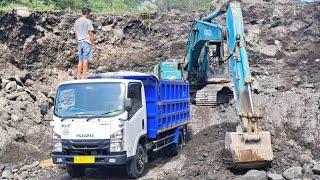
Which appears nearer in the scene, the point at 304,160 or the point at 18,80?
the point at 304,160

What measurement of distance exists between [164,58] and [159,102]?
38.1ft

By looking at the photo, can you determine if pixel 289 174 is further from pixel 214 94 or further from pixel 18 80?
pixel 18 80

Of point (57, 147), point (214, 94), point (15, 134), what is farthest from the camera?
point (214, 94)

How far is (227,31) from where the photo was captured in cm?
1166

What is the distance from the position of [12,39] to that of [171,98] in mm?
10237

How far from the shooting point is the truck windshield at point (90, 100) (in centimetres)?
1000

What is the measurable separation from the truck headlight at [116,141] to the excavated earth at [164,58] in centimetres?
130

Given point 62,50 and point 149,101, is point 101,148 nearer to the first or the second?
point 149,101

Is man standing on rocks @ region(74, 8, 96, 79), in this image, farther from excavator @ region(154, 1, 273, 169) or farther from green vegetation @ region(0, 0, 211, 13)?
green vegetation @ region(0, 0, 211, 13)

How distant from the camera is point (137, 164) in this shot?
1057cm

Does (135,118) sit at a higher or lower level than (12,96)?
lower

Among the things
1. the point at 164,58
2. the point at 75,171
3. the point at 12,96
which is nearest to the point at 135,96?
the point at 75,171

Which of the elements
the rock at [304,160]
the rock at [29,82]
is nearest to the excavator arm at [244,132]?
the rock at [304,160]

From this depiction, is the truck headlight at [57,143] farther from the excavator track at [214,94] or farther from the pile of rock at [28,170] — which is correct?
the excavator track at [214,94]
